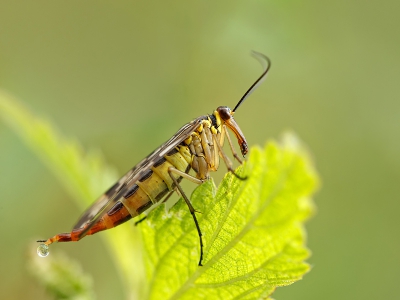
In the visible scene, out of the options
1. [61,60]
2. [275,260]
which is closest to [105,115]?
[61,60]

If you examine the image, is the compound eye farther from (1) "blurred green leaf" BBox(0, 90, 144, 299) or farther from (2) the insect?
(1) "blurred green leaf" BBox(0, 90, 144, 299)

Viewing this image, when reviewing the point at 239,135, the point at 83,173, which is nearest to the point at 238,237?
the point at 83,173

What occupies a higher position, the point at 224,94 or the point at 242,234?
the point at 224,94

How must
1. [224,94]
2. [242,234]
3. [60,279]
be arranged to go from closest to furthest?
1. [242,234]
2. [60,279]
3. [224,94]

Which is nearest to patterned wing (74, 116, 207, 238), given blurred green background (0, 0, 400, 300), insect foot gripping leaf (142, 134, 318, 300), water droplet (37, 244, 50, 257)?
water droplet (37, 244, 50, 257)

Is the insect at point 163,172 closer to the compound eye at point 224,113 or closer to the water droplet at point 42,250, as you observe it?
the compound eye at point 224,113

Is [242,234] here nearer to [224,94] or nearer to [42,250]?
[42,250]

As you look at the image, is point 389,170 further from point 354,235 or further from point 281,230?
point 281,230
